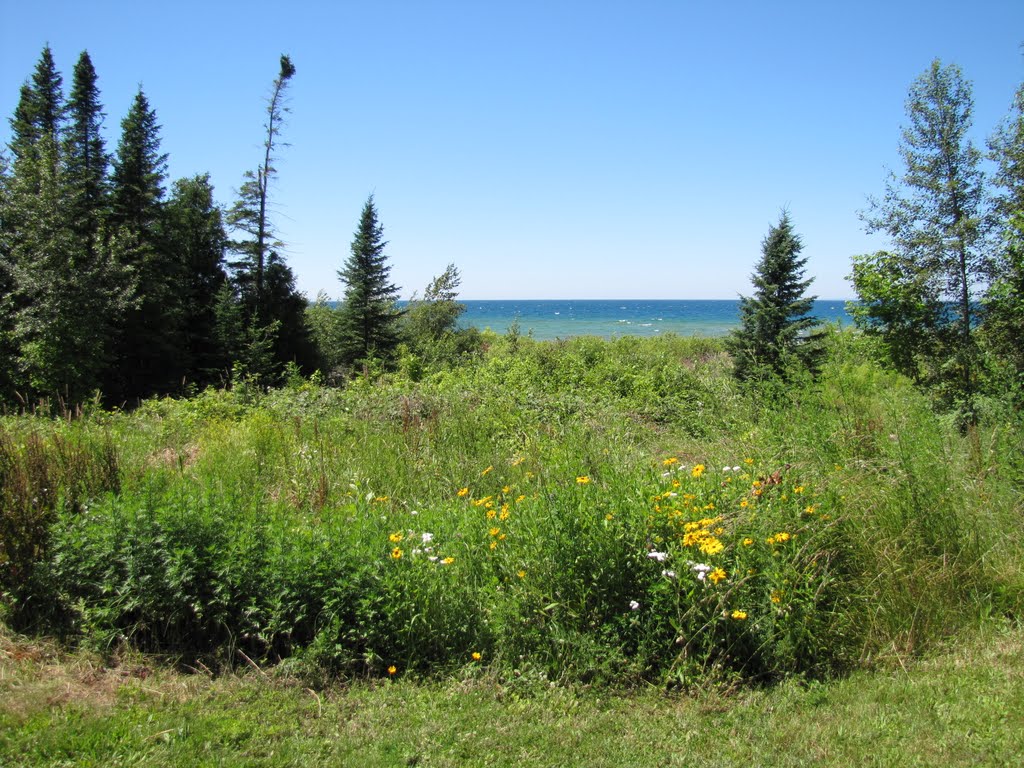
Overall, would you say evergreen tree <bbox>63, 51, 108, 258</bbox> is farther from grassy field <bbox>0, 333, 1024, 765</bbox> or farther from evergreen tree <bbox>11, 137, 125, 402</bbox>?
grassy field <bbox>0, 333, 1024, 765</bbox>

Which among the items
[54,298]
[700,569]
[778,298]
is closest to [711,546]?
[700,569]

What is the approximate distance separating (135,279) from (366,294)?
36.3ft

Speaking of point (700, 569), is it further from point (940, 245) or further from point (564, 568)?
point (940, 245)

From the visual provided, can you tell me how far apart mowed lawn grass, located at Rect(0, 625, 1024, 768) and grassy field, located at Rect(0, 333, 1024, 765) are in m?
0.01

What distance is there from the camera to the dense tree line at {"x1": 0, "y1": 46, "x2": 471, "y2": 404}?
19.8 metres

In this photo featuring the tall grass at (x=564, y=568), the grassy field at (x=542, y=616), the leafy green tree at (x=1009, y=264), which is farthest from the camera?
the leafy green tree at (x=1009, y=264)

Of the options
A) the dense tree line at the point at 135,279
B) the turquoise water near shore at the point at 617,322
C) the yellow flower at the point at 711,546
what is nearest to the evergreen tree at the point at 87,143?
the dense tree line at the point at 135,279

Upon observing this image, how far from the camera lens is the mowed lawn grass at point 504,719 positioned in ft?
8.56

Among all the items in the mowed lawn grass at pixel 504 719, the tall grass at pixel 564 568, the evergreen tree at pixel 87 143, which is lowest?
the mowed lawn grass at pixel 504 719

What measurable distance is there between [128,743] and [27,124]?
33.1 meters

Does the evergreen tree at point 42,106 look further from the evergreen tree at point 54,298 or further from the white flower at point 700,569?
the white flower at point 700,569

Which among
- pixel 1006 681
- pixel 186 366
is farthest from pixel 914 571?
pixel 186 366

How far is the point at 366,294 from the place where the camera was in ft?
103

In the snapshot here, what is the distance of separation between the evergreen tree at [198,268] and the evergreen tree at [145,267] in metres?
0.72
